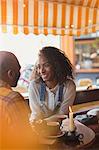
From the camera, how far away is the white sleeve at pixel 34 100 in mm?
1561

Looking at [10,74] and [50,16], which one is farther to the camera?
[50,16]

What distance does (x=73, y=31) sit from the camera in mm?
1859

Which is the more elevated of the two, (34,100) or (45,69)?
(45,69)

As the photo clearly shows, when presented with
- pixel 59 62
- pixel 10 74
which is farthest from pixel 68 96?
pixel 10 74

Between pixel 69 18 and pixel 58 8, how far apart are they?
11 cm

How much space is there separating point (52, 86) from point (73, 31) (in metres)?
0.45

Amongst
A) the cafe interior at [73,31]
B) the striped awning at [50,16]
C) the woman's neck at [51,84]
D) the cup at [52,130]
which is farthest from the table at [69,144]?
the striped awning at [50,16]

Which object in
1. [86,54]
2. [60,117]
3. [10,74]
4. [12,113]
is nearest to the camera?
[12,113]

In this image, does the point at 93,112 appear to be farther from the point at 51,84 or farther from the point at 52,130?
the point at 52,130

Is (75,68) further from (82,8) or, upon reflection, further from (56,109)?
(82,8)

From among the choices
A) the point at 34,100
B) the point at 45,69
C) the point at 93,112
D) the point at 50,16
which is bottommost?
the point at 93,112

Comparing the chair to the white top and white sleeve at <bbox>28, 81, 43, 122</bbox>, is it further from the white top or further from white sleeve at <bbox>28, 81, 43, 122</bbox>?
white sleeve at <bbox>28, 81, 43, 122</bbox>

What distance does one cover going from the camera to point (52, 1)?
5.76ft

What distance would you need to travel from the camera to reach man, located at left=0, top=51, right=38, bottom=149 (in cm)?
110
